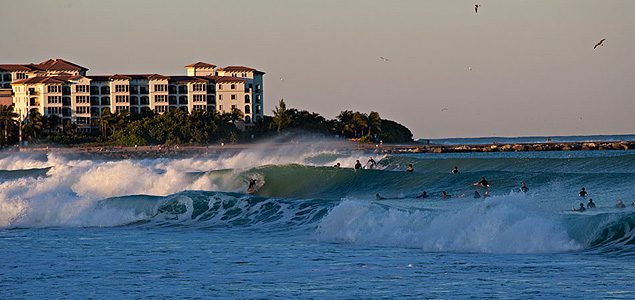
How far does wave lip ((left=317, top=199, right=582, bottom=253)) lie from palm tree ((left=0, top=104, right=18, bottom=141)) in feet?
325

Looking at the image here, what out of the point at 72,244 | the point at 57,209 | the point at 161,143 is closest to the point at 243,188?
the point at 57,209

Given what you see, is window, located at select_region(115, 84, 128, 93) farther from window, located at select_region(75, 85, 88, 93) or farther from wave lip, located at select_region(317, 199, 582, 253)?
wave lip, located at select_region(317, 199, 582, 253)

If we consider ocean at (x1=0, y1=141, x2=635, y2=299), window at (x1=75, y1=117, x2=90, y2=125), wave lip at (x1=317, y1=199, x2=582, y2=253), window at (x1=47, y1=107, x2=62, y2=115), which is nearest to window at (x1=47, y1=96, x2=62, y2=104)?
window at (x1=47, y1=107, x2=62, y2=115)

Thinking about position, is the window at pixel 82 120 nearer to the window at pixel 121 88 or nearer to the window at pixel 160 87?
the window at pixel 121 88

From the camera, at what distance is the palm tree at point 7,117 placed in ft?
369

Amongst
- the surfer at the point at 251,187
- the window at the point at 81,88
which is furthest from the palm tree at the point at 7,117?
the surfer at the point at 251,187

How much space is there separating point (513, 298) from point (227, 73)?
405ft

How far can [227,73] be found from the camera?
133625mm

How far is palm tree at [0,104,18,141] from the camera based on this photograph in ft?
369

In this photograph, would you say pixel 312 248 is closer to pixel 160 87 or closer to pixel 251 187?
pixel 251 187

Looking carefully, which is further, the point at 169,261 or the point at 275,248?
the point at 275,248

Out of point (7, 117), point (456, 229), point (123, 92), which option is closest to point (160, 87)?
point (123, 92)

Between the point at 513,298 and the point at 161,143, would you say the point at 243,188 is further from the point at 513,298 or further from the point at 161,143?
the point at 161,143

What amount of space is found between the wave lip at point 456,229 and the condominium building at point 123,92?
101272mm
